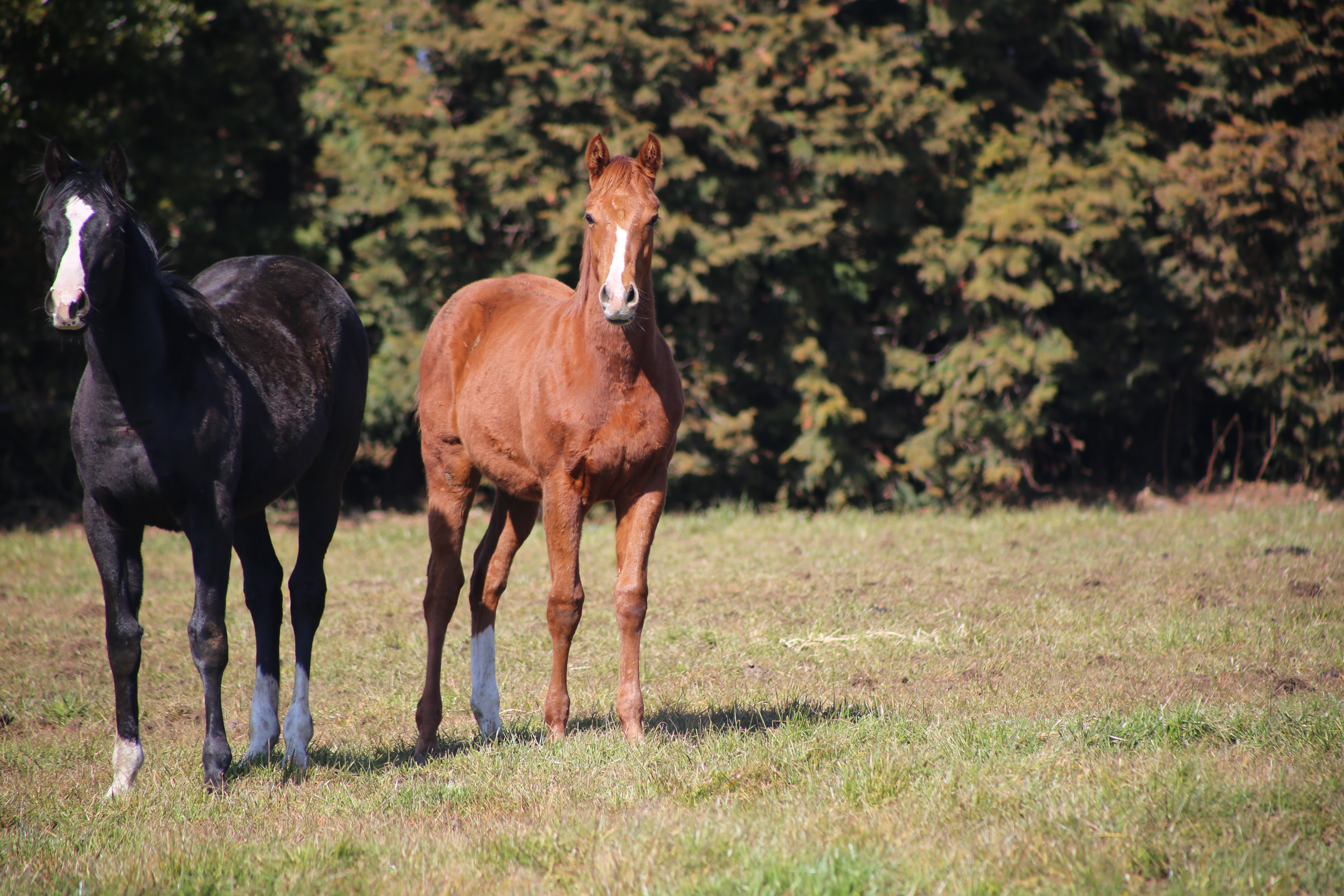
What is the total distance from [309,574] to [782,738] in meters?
2.63

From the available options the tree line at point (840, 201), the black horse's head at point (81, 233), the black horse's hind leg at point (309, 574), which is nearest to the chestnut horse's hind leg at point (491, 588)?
the black horse's hind leg at point (309, 574)

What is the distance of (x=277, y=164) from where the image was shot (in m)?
14.6

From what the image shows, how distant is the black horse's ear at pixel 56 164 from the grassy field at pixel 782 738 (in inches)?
102

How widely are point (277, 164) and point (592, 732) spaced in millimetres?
12236

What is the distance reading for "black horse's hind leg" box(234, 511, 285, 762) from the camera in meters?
5.11

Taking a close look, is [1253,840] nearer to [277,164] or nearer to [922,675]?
[922,675]

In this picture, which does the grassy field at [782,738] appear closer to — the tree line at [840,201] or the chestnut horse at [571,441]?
the chestnut horse at [571,441]

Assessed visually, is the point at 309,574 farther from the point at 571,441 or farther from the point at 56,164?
the point at 56,164

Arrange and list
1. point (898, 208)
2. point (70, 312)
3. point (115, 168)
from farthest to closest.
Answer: point (898, 208), point (115, 168), point (70, 312)

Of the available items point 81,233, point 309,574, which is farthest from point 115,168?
point 309,574

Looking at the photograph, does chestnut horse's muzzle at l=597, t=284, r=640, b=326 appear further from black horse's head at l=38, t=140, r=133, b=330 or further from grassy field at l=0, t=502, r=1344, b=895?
black horse's head at l=38, t=140, r=133, b=330

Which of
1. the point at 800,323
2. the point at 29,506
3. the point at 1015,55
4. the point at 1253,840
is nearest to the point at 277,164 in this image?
the point at 29,506

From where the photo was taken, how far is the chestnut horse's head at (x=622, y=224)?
418cm

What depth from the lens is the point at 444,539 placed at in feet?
17.8
